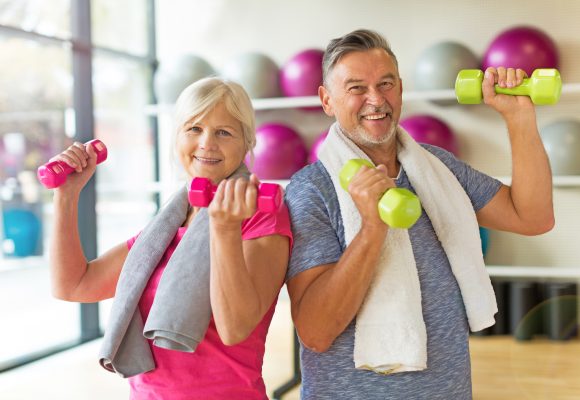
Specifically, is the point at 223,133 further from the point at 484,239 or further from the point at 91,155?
the point at 484,239

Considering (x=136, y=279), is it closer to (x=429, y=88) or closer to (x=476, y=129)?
(x=429, y=88)

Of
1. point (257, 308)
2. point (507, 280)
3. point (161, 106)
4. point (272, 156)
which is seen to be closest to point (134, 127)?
point (161, 106)

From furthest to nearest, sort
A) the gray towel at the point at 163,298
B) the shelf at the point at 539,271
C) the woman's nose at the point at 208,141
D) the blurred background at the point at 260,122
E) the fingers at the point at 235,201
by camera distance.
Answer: the shelf at the point at 539,271
the blurred background at the point at 260,122
the woman's nose at the point at 208,141
the gray towel at the point at 163,298
the fingers at the point at 235,201

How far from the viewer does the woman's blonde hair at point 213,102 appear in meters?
1.32

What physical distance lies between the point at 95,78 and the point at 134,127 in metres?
0.63

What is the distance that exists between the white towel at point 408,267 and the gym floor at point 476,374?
6.20 feet

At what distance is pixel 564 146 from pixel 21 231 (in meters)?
3.25

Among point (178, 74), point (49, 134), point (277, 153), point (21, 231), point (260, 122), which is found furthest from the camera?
point (260, 122)

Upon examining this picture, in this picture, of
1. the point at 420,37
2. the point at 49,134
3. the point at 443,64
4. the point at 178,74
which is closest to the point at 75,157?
the point at 49,134

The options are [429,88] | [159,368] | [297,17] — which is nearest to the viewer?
[159,368]

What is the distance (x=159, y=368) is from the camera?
127 centimetres

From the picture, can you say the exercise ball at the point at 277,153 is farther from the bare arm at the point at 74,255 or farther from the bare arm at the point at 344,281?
the bare arm at the point at 344,281

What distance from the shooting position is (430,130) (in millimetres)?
4227

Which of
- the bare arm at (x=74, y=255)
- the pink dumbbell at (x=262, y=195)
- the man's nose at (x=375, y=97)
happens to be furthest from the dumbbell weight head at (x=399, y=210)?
the bare arm at (x=74, y=255)
